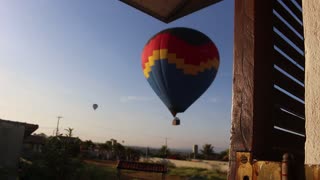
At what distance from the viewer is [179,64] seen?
15492 millimetres

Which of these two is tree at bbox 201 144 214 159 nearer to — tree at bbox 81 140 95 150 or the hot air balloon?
tree at bbox 81 140 95 150

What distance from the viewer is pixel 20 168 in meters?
25.2

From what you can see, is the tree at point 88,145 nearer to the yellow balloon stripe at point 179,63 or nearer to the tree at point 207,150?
the tree at point 207,150

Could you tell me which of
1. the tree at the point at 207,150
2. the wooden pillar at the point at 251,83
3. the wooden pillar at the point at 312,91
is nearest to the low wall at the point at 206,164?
the tree at the point at 207,150

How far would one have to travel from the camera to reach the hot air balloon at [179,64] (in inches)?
605

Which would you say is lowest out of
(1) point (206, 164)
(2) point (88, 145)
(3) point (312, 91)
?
(3) point (312, 91)

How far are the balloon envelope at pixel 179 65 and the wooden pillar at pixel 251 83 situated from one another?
13.5 meters

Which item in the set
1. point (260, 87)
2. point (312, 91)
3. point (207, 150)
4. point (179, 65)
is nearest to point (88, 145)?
point (207, 150)

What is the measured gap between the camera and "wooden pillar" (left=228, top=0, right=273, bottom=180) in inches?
63.9

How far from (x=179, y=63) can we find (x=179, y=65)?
0.09 m

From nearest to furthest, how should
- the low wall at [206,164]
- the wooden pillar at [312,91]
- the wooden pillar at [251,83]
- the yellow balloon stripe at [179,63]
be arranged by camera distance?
the wooden pillar at [312,91]
the wooden pillar at [251,83]
the yellow balloon stripe at [179,63]
the low wall at [206,164]

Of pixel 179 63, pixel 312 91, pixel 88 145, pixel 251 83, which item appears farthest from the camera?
pixel 88 145

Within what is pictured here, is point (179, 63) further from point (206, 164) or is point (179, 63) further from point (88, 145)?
point (88, 145)

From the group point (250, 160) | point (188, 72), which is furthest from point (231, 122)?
point (188, 72)
